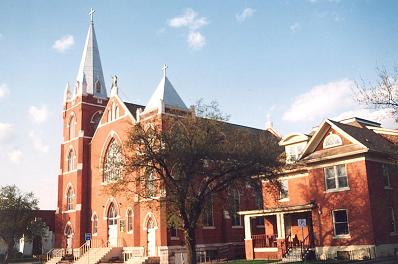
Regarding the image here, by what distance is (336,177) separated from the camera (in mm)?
32750

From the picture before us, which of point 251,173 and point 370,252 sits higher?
point 251,173

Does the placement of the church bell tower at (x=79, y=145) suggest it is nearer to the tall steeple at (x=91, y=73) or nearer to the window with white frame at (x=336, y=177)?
the tall steeple at (x=91, y=73)

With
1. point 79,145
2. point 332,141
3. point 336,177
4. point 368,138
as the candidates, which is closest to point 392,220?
point 336,177

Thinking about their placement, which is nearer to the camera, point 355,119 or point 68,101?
point 355,119

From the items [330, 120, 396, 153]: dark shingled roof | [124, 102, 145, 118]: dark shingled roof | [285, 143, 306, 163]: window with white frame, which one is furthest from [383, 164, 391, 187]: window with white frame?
[124, 102, 145, 118]: dark shingled roof

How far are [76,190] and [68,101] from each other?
11.3 meters

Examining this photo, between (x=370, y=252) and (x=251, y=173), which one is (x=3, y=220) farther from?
(x=370, y=252)

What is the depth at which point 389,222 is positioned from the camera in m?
32.1

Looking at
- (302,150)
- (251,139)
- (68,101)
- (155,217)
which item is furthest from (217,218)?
(68,101)

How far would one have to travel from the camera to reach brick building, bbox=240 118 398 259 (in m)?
31.0

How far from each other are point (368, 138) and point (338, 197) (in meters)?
4.89

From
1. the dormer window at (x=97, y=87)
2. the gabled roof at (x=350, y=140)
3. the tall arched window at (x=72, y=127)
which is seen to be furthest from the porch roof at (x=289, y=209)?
the dormer window at (x=97, y=87)

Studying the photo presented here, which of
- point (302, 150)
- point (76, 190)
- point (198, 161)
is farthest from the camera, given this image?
point (76, 190)

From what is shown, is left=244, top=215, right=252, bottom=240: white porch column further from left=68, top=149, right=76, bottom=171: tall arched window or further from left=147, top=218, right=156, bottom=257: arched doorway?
left=68, top=149, right=76, bottom=171: tall arched window
